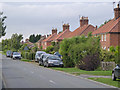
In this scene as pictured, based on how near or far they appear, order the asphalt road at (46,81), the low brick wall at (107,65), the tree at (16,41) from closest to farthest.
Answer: the asphalt road at (46,81) < the low brick wall at (107,65) < the tree at (16,41)

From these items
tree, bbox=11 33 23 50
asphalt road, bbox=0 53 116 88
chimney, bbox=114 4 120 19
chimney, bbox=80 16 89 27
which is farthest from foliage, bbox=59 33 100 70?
tree, bbox=11 33 23 50

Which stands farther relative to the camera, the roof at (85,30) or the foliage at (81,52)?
the roof at (85,30)

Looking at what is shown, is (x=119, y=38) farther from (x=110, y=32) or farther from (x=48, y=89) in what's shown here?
(x=48, y=89)

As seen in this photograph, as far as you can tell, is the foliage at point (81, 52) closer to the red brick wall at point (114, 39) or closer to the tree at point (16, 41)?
the red brick wall at point (114, 39)

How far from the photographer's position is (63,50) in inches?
1401

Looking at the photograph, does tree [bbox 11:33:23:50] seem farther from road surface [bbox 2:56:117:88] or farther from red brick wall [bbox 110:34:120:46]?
road surface [bbox 2:56:117:88]

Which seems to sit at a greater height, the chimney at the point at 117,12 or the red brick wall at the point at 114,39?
the chimney at the point at 117,12

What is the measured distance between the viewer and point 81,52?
103ft

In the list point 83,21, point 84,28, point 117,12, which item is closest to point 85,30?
point 84,28

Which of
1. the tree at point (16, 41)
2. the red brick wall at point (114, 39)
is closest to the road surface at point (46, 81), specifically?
the red brick wall at point (114, 39)

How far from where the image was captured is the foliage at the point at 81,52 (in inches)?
1152

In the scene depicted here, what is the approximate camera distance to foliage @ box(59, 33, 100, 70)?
29266 mm

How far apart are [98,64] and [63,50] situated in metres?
7.36

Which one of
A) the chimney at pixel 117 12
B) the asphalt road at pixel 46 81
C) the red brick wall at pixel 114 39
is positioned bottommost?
the asphalt road at pixel 46 81
